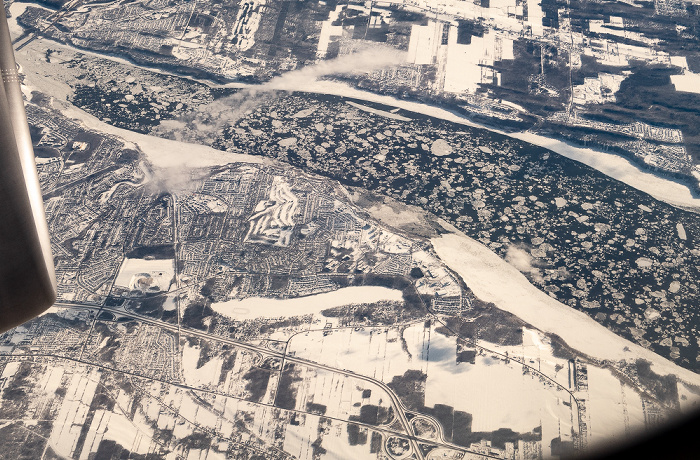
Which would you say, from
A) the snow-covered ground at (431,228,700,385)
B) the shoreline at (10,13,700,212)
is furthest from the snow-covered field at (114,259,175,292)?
the snow-covered ground at (431,228,700,385)

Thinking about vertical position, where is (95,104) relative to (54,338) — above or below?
above

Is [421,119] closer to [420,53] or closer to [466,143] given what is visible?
[466,143]

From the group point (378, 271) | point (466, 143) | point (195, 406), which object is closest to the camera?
point (195, 406)

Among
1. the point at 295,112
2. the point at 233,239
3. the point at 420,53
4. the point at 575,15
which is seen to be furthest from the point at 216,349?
the point at 575,15

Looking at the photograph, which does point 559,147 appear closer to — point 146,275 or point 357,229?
point 357,229

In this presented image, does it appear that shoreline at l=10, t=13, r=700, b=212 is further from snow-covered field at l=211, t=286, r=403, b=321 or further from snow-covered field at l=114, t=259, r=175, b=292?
snow-covered field at l=211, t=286, r=403, b=321

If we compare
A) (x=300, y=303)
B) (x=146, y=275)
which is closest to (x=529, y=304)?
(x=300, y=303)

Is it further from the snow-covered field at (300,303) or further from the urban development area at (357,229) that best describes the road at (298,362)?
the snow-covered field at (300,303)
